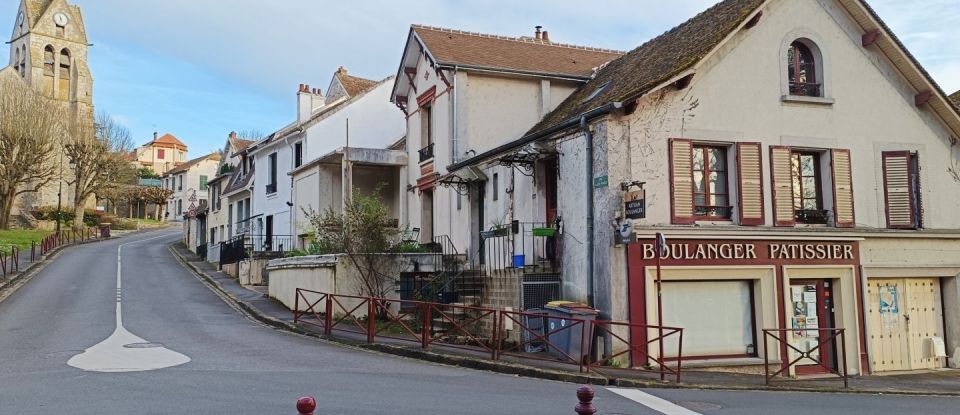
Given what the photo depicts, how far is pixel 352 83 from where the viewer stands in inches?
1403

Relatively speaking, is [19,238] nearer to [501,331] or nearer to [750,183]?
[501,331]

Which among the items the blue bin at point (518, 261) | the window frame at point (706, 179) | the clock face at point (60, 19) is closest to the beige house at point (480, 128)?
the blue bin at point (518, 261)

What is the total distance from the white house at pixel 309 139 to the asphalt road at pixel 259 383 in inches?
515

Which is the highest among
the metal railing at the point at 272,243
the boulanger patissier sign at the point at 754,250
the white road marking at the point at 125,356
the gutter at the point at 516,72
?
the gutter at the point at 516,72

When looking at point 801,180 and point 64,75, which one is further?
point 64,75

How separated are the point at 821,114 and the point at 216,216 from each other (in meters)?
38.5

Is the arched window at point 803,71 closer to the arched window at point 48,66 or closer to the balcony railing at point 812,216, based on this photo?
the balcony railing at point 812,216

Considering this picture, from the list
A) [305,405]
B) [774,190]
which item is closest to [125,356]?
[305,405]

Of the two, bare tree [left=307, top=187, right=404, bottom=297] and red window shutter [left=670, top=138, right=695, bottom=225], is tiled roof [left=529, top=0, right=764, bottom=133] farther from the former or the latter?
bare tree [left=307, top=187, right=404, bottom=297]

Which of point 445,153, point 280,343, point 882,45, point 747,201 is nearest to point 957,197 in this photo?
point 882,45

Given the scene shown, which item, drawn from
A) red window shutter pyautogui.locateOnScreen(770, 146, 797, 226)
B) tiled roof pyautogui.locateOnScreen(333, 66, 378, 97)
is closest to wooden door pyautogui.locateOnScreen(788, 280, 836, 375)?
red window shutter pyautogui.locateOnScreen(770, 146, 797, 226)

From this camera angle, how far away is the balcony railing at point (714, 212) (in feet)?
46.2

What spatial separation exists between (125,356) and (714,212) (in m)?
10.7

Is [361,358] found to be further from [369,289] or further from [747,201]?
[747,201]
